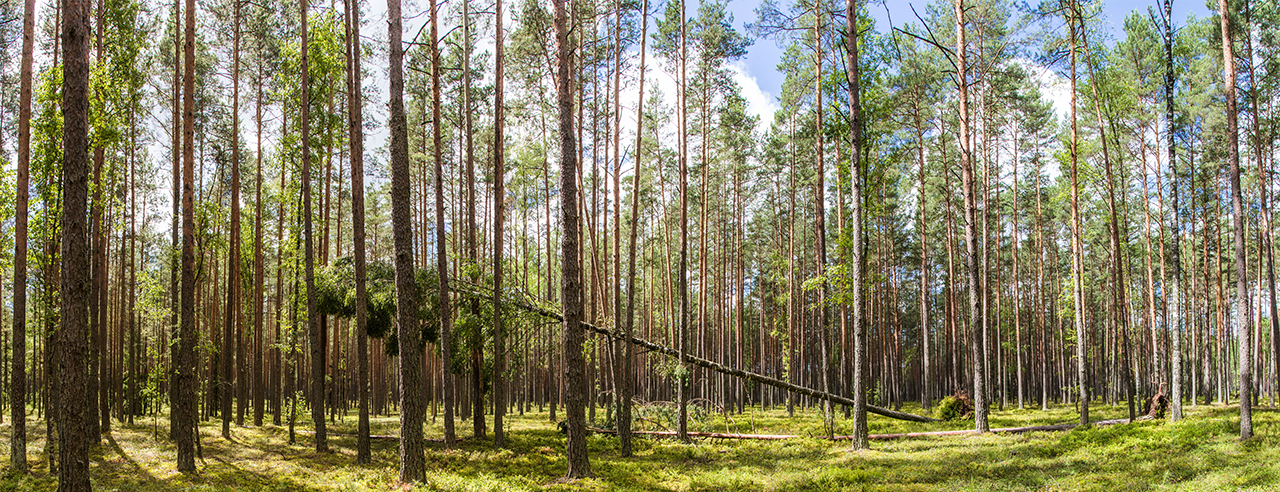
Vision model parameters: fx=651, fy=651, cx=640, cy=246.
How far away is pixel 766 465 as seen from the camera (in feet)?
40.2

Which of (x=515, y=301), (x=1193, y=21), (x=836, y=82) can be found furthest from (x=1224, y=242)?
(x=515, y=301)

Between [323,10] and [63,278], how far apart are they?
10.0 metres

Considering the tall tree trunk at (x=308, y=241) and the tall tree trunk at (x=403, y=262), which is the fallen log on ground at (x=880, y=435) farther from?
the tall tree trunk at (x=403, y=262)

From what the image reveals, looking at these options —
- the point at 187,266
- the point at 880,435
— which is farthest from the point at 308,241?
the point at 880,435

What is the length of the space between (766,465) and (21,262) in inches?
530

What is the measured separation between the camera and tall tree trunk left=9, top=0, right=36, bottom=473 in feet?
35.4

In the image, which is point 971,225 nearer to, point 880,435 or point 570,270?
point 880,435

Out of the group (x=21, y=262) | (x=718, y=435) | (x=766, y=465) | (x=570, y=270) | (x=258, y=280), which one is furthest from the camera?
(x=258, y=280)

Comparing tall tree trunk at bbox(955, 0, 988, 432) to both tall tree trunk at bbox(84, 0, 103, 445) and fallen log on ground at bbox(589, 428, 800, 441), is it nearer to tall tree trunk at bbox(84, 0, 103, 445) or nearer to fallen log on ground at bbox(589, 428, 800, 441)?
fallen log on ground at bbox(589, 428, 800, 441)

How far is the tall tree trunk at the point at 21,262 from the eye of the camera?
35.4 ft

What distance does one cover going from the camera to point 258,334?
19391 mm


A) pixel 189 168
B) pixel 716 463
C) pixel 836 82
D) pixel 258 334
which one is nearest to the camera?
pixel 189 168

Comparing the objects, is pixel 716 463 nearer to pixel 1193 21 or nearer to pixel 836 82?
pixel 836 82

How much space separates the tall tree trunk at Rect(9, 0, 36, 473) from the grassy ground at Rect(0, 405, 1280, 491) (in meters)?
0.92
